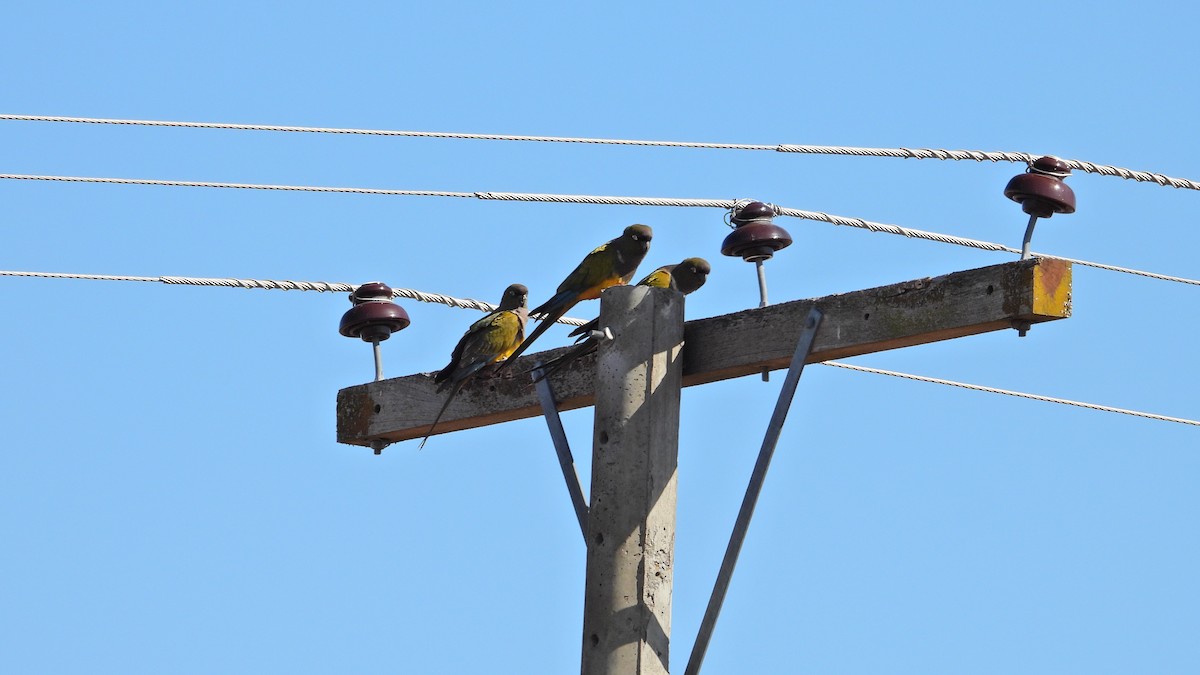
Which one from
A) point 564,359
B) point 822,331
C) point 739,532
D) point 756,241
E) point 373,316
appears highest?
point 373,316

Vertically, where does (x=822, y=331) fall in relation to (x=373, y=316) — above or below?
below

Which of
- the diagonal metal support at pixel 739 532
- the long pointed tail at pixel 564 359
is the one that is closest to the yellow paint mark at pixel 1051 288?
the diagonal metal support at pixel 739 532

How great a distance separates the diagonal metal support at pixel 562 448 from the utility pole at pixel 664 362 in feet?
0.69

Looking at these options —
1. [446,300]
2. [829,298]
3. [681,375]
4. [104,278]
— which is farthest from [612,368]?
[104,278]

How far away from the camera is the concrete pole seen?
15.5 ft

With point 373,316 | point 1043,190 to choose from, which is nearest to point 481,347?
point 373,316

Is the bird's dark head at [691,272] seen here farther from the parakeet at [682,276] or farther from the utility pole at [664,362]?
the utility pole at [664,362]

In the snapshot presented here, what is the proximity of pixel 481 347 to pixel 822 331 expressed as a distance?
148cm

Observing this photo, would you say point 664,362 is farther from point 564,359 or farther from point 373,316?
point 373,316

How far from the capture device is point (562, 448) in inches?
207

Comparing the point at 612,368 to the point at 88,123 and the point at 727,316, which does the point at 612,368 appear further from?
the point at 88,123

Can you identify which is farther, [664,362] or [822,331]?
[664,362]

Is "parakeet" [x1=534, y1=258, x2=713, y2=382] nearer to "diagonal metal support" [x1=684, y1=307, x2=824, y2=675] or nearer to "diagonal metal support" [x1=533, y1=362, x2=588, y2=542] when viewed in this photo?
"diagonal metal support" [x1=533, y1=362, x2=588, y2=542]

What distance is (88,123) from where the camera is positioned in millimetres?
7734
